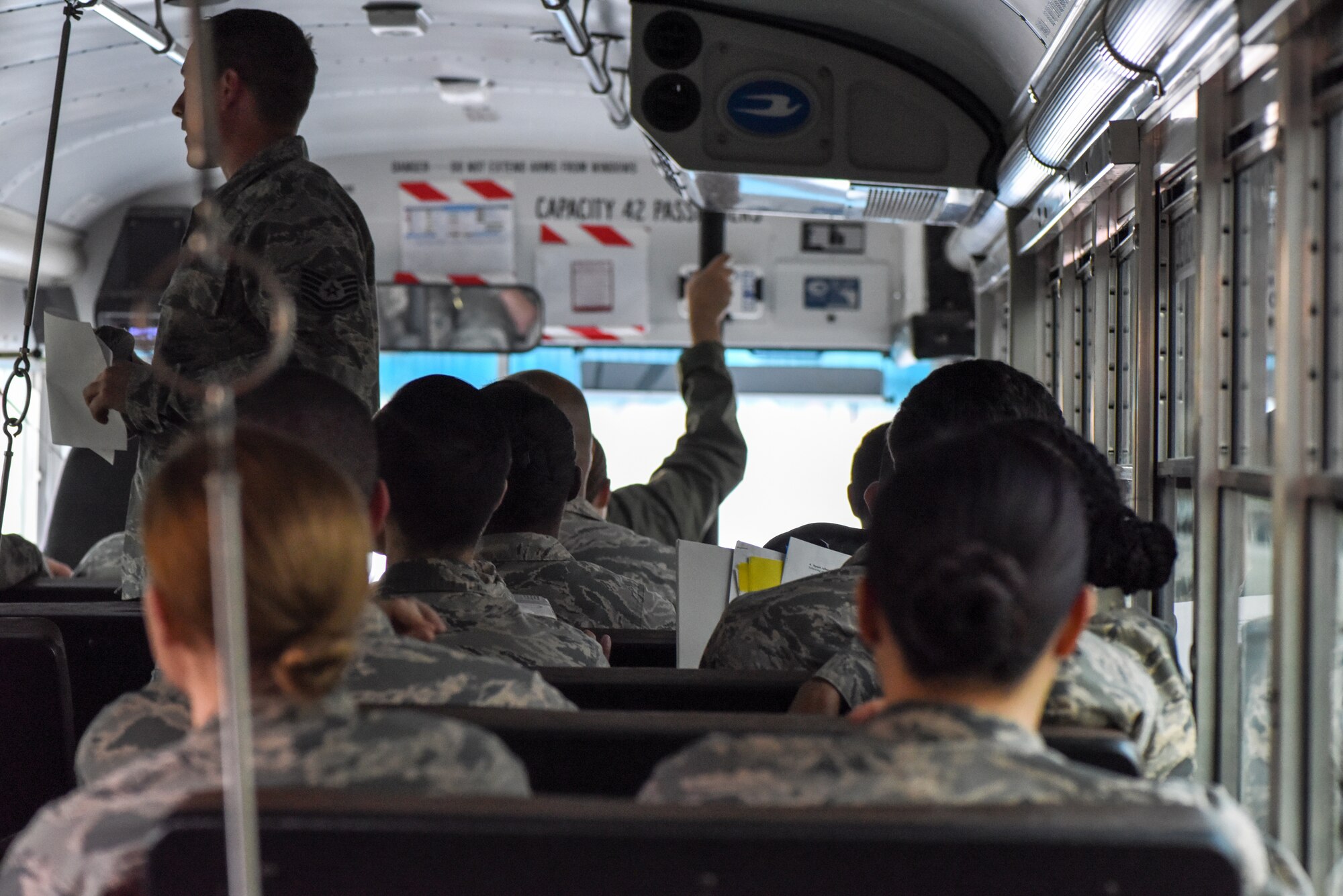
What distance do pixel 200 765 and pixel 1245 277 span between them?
2.00 metres

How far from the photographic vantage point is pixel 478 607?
2.47 m

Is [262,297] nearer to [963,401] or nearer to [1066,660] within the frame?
[963,401]

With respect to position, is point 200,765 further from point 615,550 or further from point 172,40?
point 172,40

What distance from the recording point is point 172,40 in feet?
14.2

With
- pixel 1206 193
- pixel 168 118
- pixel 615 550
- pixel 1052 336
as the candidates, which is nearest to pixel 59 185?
pixel 168 118

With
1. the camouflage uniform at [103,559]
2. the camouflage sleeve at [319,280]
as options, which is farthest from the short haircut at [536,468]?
the camouflage uniform at [103,559]

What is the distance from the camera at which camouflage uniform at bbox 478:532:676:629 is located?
10.7 feet

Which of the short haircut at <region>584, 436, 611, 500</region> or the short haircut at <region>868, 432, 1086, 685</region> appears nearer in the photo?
the short haircut at <region>868, 432, 1086, 685</region>

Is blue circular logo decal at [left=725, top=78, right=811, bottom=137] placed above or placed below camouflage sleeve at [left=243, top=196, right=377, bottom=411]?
above

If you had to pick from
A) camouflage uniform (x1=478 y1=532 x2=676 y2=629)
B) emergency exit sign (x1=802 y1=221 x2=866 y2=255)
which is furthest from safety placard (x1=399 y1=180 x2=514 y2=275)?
camouflage uniform (x1=478 y1=532 x2=676 y2=629)

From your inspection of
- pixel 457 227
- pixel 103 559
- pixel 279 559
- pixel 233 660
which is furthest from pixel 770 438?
pixel 233 660

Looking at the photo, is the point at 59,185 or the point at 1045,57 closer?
the point at 1045,57

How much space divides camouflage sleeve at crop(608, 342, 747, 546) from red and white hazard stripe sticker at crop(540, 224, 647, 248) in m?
1.80

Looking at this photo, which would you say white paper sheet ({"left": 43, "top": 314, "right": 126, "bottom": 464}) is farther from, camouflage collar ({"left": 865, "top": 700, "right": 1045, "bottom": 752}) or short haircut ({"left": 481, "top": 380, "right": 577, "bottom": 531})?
camouflage collar ({"left": 865, "top": 700, "right": 1045, "bottom": 752})
